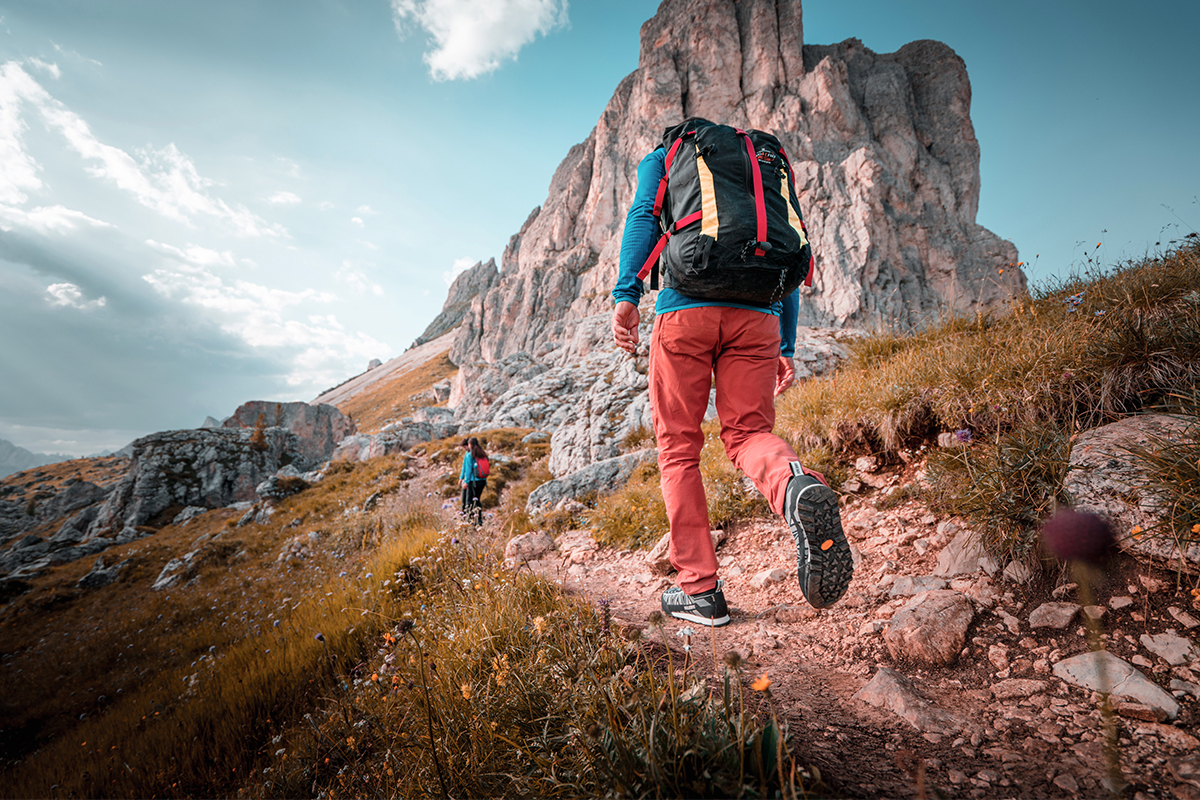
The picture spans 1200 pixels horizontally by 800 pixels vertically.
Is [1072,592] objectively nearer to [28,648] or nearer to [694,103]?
[28,648]

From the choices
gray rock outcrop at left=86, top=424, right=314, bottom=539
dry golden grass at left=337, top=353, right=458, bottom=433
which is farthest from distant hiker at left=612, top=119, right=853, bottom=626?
dry golden grass at left=337, top=353, right=458, bottom=433

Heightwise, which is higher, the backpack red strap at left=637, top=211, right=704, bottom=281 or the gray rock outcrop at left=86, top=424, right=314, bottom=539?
the backpack red strap at left=637, top=211, right=704, bottom=281

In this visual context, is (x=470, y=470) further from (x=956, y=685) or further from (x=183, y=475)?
(x=183, y=475)

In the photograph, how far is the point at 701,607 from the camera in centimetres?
267

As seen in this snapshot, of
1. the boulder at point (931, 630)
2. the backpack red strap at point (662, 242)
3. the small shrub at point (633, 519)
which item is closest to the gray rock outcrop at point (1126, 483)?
the boulder at point (931, 630)

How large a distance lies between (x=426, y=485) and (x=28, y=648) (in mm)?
12180

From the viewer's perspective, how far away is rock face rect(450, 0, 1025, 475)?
46594 mm

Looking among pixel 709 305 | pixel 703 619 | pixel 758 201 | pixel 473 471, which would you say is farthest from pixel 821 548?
pixel 473 471

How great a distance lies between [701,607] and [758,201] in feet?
7.99

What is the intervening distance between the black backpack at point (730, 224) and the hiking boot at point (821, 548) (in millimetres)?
1197

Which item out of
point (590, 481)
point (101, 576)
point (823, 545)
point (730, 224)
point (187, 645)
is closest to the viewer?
point (823, 545)

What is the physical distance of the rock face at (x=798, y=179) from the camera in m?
46.6

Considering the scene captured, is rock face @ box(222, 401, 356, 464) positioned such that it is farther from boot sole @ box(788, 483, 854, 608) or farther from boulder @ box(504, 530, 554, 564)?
boot sole @ box(788, 483, 854, 608)

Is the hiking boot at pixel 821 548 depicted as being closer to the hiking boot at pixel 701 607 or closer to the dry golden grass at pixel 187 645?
the hiking boot at pixel 701 607
